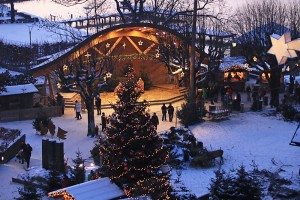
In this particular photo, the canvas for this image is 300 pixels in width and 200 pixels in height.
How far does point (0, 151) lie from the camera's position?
68.2 ft

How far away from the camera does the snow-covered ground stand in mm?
17953

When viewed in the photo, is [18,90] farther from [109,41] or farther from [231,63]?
[231,63]

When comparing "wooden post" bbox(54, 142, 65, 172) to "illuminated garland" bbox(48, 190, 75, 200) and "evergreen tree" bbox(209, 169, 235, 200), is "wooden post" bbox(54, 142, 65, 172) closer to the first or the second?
"illuminated garland" bbox(48, 190, 75, 200)

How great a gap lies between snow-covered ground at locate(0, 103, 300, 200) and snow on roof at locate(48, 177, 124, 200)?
2902 mm

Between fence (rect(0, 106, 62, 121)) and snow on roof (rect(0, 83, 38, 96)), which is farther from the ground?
snow on roof (rect(0, 83, 38, 96))

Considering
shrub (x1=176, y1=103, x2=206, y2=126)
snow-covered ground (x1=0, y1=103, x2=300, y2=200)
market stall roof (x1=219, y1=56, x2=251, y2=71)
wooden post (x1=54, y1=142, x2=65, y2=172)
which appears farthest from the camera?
market stall roof (x1=219, y1=56, x2=251, y2=71)

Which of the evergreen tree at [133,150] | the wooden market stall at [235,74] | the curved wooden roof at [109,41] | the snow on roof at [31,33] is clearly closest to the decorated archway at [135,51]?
the curved wooden roof at [109,41]

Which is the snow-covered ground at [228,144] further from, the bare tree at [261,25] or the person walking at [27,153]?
the bare tree at [261,25]

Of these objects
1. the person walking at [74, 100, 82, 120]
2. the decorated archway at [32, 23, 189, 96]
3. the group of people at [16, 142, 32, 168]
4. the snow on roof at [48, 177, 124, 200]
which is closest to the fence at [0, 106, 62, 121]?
the person walking at [74, 100, 82, 120]

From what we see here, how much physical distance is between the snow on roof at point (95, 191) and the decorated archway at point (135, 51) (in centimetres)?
1582

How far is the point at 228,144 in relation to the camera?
71.1ft

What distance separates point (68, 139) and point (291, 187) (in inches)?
467

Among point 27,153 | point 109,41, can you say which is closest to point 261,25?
point 109,41

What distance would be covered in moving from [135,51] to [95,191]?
24107 millimetres
